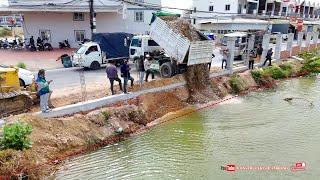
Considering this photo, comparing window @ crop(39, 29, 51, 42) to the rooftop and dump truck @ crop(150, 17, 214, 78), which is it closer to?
the rooftop

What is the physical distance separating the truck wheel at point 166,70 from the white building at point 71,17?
13665 mm

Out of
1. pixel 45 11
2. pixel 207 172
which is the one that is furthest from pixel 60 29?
pixel 207 172

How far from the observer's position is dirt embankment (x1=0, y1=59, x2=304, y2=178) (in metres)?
9.68

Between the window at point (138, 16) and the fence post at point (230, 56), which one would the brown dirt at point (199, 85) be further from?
the window at point (138, 16)

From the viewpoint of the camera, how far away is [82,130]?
39.6 feet

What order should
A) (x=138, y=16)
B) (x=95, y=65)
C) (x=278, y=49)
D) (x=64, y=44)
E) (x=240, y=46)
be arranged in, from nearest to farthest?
1. (x=95, y=65)
2. (x=278, y=49)
3. (x=240, y=46)
4. (x=64, y=44)
5. (x=138, y=16)

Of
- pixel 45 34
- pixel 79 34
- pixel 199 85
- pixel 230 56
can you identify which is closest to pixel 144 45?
pixel 199 85

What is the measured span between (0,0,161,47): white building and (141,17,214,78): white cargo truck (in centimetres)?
1303

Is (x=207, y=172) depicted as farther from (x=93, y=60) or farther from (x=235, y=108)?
(x=93, y=60)

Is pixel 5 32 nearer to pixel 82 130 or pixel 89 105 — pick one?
pixel 89 105

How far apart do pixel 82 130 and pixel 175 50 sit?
7.31 m

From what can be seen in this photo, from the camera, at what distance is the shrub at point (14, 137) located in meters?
9.91

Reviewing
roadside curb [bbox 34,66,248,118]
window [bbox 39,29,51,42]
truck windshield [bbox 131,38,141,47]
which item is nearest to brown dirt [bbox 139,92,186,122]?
roadside curb [bbox 34,66,248,118]

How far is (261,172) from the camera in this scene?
10359 millimetres
